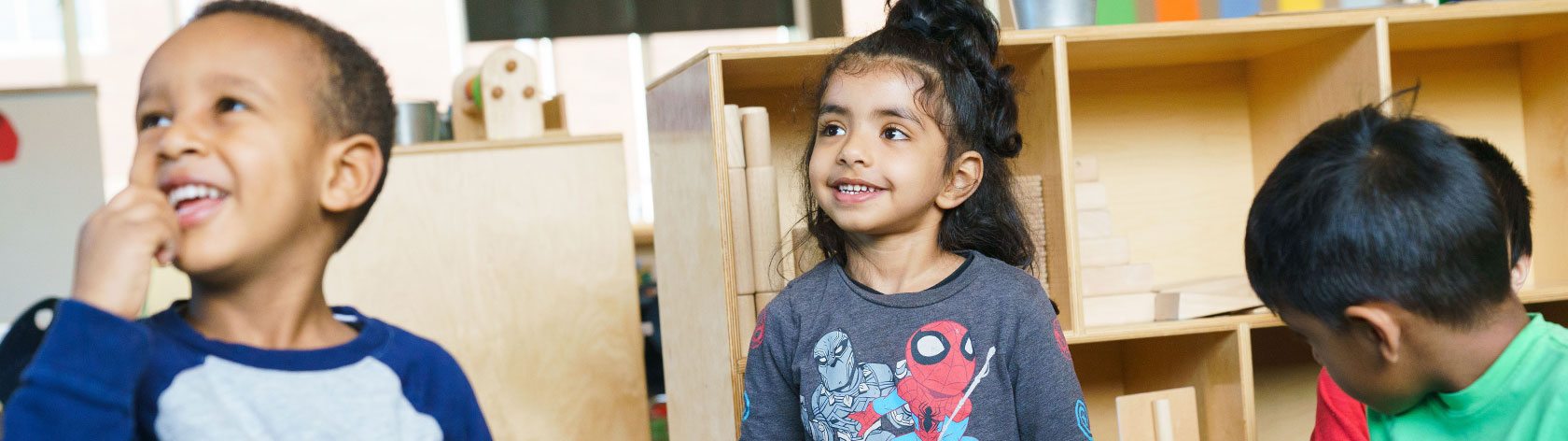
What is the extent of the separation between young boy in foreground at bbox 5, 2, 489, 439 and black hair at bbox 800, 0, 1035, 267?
0.76 m

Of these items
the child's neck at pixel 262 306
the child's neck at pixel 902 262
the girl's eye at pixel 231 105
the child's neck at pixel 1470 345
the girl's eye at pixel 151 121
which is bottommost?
the child's neck at pixel 1470 345

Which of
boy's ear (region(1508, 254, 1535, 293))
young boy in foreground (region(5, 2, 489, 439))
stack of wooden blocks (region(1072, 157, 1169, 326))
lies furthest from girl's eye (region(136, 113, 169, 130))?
boy's ear (region(1508, 254, 1535, 293))

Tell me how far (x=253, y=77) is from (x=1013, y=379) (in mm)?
880

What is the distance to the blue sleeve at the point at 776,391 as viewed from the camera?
53.9 inches

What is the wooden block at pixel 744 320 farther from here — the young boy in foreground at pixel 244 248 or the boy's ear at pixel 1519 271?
the boy's ear at pixel 1519 271

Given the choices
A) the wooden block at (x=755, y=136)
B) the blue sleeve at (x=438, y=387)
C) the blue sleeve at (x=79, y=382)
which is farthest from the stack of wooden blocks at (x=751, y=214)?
the blue sleeve at (x=79, y=382)

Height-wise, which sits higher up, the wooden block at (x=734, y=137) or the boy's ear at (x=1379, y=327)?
the wooden block at (x=734, y=137)

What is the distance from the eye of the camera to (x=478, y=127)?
2.71 meters

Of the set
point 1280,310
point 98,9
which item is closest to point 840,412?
point 1280,310

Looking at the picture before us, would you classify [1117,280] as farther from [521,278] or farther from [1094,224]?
[521,278]

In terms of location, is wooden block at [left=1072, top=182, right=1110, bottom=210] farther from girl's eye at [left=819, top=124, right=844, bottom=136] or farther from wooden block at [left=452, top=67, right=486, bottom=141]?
wooden block at [left=452, top=67, right=486, bottom=141]

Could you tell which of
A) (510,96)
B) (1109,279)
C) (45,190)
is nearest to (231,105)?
(1109,279)

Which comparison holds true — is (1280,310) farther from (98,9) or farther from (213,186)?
(98,9)

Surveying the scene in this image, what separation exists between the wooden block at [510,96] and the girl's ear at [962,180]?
4.34 feet
